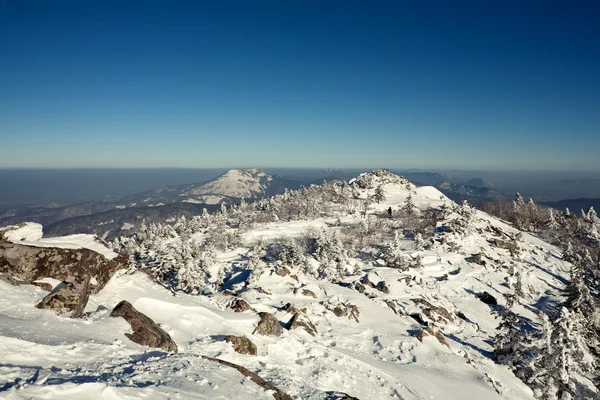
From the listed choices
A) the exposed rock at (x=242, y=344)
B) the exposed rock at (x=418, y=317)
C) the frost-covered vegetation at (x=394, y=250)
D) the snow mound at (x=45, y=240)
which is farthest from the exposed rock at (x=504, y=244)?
the snow mound at (x=45, y=240)

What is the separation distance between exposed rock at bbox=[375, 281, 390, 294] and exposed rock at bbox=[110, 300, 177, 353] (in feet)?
126

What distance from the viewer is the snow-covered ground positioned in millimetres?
8508

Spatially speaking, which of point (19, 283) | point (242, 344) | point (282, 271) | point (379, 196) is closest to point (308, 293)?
point (282, 271)

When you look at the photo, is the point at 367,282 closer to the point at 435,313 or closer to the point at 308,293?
the point at 435,313

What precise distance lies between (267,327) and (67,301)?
38.2 feet

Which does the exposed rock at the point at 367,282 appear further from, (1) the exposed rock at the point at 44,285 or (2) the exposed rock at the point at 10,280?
(2) the exposed rock at the point at 10,280

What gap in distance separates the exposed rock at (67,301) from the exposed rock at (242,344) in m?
7.33

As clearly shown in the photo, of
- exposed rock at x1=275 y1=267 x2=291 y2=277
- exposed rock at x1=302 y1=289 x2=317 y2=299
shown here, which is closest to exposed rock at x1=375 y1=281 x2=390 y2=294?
exposed rock at x1=275 y1=267 x2=291 y2=277

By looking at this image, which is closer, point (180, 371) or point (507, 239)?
point (180, 371)

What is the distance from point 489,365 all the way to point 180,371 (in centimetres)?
3066

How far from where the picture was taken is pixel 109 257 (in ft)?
60.1

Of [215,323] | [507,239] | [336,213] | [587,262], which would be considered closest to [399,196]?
[336,213]

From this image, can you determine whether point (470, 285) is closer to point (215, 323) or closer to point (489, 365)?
point (489, 365)

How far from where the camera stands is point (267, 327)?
19.7 meters
